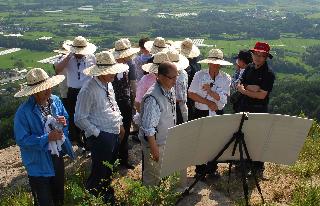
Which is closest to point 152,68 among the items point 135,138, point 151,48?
point 151,48

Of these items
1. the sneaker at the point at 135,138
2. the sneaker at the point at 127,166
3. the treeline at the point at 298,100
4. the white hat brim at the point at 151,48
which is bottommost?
the treeline at the point at 298,100

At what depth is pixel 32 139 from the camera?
Result: 12.1ft

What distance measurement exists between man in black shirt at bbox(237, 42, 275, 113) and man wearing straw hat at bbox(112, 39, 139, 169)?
152 centimetres

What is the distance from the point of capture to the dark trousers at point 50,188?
3.88 m

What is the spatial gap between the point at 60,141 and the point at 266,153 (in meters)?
2.14

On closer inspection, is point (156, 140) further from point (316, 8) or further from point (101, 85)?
point (316, 8)

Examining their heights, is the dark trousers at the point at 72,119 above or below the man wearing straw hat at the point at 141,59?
below

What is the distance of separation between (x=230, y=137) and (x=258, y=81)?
1197mm

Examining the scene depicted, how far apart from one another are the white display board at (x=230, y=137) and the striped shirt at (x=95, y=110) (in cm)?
85

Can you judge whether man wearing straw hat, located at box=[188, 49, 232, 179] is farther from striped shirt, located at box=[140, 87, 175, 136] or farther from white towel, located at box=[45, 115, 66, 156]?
white towel, located at box=[45, 115, 66, 156]

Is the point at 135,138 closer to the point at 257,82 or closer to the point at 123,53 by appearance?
the point at 123,53

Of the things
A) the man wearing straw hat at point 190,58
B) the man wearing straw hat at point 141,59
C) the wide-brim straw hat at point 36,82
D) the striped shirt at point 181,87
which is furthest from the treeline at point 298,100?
the wide-brim straw hat at point 36,82

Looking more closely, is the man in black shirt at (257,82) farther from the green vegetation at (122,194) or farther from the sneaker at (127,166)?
the sneaker at (127,166)

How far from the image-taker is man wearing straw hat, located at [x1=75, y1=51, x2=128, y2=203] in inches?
160
